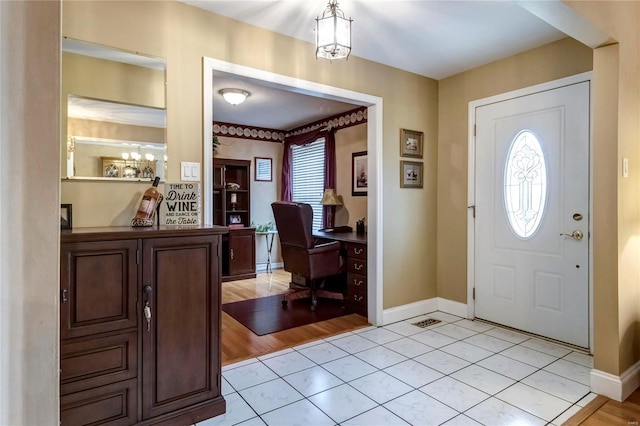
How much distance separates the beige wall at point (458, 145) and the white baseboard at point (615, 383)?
57.1 inches

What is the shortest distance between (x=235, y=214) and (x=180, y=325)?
418 centimetres

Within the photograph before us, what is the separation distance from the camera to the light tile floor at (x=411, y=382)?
76.4 inches

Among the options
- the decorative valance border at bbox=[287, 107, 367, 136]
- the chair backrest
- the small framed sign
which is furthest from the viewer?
the small framed sign

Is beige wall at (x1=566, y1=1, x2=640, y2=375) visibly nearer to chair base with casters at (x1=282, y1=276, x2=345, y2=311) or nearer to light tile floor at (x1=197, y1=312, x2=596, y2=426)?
light tile floor at (x1=197, y1=312, x2=596, y2=426)

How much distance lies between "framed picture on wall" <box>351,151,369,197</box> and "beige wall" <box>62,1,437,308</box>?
132cm

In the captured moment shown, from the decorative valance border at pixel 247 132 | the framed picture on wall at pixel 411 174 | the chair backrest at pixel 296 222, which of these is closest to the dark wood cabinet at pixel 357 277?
the chair backrest at pixel 296 222

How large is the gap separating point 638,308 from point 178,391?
2942 millimetres

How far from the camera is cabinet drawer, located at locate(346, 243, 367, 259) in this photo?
12.0ft

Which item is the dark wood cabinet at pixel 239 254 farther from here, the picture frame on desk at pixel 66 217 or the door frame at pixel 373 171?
the picture frame on desk at pixel 66 217

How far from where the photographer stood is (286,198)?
6.24 meters

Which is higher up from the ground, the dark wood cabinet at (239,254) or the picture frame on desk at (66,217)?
the picture frame on desk at (66,217)

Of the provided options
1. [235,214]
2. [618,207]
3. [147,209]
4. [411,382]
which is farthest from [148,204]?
[235,214]

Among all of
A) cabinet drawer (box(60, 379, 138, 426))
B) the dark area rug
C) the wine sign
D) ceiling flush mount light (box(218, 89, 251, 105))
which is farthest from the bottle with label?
ceiling flush mount light (box(218, 89, 251, 105))

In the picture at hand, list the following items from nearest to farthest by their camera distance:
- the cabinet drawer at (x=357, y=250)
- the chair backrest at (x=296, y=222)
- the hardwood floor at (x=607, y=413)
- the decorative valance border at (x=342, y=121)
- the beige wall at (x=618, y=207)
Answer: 1. the hardwood floor at (x=607, y=413)
2. the beige wall at (x=618, y=207)
3. the cabinet drawer at (x=357, y=250)
4. the chair backrest at (x=296, y=222)
5. the decorative valance border at (x=342, y=121)
